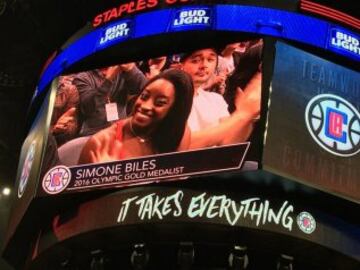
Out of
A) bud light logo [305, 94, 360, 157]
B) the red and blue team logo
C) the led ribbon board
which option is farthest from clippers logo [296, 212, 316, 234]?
the red and blue team logo

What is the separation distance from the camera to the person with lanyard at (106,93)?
10102mm

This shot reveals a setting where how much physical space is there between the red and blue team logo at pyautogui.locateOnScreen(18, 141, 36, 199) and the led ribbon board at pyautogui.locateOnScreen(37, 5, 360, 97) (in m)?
1.85

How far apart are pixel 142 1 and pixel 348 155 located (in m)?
3.55

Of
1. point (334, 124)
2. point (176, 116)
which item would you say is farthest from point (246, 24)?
point (334, 124)

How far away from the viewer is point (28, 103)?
13.2 meters

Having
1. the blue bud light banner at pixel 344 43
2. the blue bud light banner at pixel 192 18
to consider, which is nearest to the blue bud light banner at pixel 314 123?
the blue bud light banner at pixel 344 43

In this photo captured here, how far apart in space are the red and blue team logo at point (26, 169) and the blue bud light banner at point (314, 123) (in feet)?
11.4

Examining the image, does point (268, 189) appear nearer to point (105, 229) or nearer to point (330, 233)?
point (330, 233)

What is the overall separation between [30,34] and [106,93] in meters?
2.33

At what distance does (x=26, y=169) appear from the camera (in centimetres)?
1090

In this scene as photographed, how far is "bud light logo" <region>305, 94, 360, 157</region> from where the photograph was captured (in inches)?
378

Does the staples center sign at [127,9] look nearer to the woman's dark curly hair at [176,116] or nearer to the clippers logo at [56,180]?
the woman's dark curly hair at [176,116]

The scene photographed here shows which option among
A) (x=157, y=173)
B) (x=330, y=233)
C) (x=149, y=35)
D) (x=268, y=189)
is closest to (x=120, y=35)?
(x=149, y=35)

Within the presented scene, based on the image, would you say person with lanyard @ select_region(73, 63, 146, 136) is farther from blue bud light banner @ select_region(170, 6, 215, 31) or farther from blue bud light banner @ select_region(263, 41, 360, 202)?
blue bud light banner @ select_region(263, 41, 360, 202)
